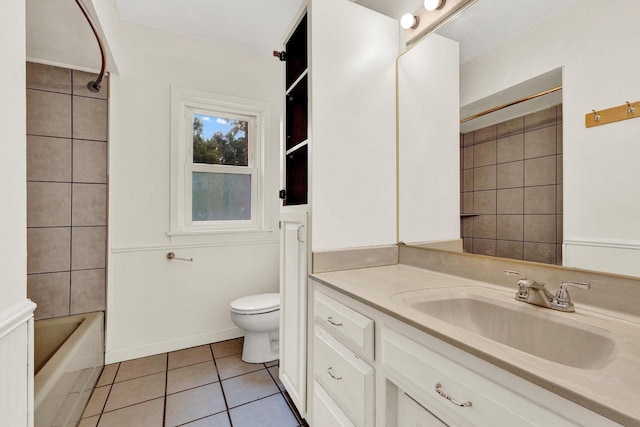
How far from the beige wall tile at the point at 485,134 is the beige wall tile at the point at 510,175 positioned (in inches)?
5.4

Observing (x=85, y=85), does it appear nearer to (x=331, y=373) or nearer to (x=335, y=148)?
(x=335, y=148)

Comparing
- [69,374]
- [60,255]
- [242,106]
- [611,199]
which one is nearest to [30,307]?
[69,374]

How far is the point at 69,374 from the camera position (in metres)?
1.41

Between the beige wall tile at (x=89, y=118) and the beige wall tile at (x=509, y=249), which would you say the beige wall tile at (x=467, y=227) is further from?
the beige wall tile at (x=89, y=118)

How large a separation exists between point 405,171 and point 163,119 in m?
1.87

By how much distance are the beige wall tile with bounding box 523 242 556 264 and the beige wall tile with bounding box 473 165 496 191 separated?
277 millimetres

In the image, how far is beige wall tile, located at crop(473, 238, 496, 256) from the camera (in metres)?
1.16

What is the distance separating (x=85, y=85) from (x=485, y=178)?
2.56m

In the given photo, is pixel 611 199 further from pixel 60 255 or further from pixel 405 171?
pixel 60 255

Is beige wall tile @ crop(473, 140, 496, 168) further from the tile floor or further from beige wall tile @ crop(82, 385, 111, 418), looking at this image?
beige wall tile @ crop(82, 385, 111, 418)

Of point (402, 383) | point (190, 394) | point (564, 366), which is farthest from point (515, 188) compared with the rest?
point (190, 394)

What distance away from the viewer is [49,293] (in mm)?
1873

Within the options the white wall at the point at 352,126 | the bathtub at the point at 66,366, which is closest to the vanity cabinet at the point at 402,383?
the white wall at the point at 352,126
